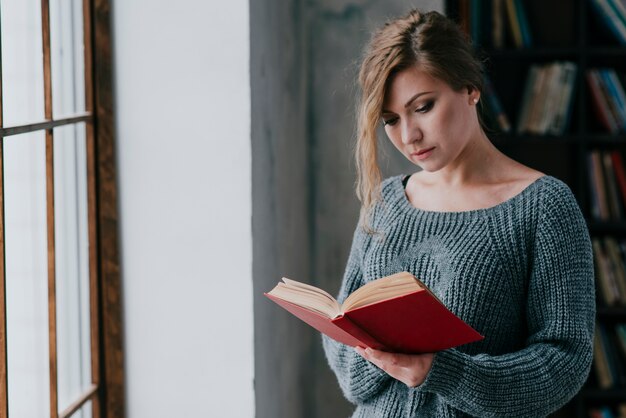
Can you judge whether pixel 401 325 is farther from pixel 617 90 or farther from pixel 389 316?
pixel 617 90

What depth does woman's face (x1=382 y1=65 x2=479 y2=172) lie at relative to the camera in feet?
4.66

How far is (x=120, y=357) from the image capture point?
1847mm

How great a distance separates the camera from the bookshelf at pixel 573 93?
2.93 meters

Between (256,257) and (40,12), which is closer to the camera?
(40,12)

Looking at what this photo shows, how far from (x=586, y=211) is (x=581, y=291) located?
1734 mm

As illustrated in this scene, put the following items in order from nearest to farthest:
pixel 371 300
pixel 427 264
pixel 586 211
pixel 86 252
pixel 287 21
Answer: pixel 371 300 < pixel 427 264 < pixel 86 252 < pixel 287 21 < pixel 586 211

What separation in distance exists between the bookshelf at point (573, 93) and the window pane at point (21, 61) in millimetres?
1741

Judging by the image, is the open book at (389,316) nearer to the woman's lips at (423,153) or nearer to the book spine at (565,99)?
the woman's lips at (423,153)

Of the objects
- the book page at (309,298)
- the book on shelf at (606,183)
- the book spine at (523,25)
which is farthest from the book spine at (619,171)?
the book page at (309,298)

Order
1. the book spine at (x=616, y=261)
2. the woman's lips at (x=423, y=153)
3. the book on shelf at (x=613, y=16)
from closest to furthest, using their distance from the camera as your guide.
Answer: the woman's lips at (x=423, y=153), the book on shelf at (x=613, y=16), the book spine at (x=616, y=261)

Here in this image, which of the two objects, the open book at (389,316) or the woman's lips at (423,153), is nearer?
the open book at (389,316)

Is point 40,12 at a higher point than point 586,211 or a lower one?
higher

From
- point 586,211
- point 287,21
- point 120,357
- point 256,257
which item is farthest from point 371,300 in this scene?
point 586,211

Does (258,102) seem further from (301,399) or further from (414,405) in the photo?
(301,399)
